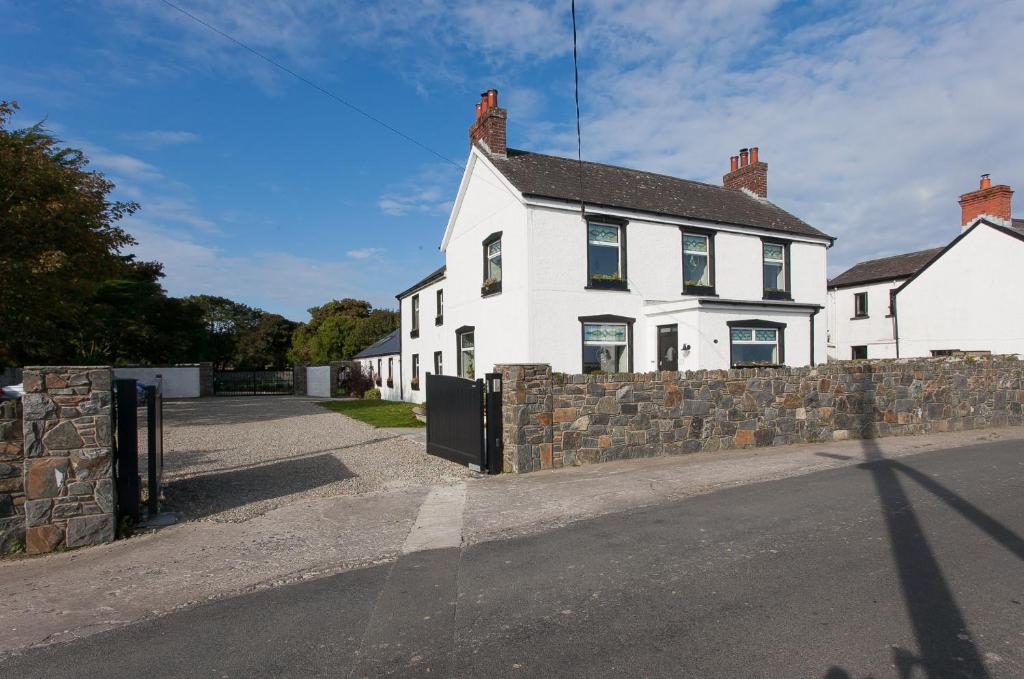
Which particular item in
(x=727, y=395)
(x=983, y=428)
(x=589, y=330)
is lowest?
(x=983, y=428)

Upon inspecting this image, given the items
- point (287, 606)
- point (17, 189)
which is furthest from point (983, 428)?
point (17, 189)

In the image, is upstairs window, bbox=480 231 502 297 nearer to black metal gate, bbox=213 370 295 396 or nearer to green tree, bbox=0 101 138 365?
green tree, bbox=0 101 138 365

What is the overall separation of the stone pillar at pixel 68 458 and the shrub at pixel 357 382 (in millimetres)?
29879

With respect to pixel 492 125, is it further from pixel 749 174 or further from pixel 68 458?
pixel 68 458

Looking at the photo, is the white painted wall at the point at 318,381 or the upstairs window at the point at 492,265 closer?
the upstairs window at the point at 492,265

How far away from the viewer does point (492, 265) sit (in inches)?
757

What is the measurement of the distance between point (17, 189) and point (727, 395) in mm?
17867

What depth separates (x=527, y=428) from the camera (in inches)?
425

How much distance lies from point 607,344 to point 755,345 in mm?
4612

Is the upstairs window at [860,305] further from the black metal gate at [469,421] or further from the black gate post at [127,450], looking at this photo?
the black gate post at [127,450]

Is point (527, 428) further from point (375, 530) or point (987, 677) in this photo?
point (987, 677)

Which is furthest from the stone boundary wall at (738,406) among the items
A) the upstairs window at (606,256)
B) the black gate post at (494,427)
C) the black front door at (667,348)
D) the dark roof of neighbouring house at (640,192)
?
the dark roof of neighbouring house at (640,192)

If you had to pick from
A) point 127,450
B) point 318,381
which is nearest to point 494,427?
point 127,450

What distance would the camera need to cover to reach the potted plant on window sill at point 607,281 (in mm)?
17656
